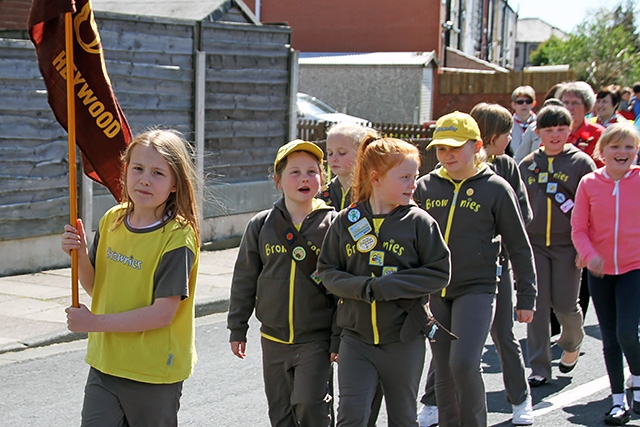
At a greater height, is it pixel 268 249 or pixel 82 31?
pixel 82 31

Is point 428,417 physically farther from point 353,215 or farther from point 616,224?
point 353,215

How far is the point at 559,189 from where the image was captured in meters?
6.68

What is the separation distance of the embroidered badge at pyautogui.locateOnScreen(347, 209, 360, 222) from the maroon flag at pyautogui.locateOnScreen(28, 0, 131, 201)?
3.77 feet

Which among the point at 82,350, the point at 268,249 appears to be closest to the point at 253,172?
the point at 82,350

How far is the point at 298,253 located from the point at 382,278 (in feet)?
1.52

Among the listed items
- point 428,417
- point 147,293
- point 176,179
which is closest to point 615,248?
point 428,417

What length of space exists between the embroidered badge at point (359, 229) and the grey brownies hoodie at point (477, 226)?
0.92m

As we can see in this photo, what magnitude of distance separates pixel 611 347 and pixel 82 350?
13.6ft

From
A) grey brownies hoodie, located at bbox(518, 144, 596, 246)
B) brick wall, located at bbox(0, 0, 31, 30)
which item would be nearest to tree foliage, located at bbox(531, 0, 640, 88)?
brick wall, located at bbox(0, 0, 31, 30)

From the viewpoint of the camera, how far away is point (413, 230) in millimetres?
4289

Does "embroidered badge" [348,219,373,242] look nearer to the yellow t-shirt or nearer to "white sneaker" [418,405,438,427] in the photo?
the yellow t-shirt

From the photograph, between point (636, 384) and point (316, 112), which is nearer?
point (636, 384)

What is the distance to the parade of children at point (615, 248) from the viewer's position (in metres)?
5.67

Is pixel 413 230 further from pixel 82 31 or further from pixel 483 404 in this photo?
pixel 82 31
